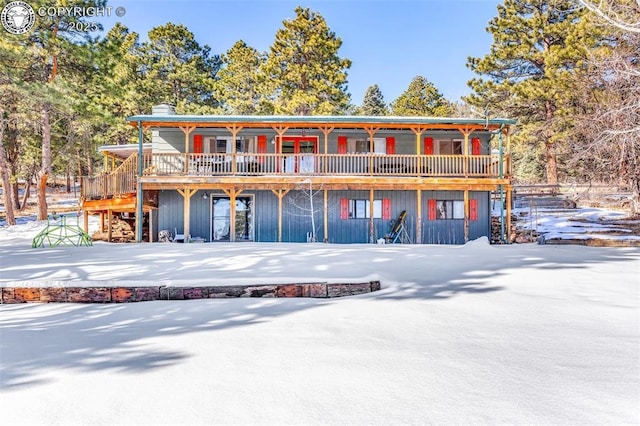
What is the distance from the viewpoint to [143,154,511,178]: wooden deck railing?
15.3m

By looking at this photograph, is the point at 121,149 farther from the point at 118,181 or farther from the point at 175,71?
the point at 175,71

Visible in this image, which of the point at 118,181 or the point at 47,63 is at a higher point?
the point at 47,63

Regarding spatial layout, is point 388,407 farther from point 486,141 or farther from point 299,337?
point 486,141

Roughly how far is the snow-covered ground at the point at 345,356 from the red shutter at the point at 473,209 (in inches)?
404

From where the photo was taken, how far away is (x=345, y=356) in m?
3.41

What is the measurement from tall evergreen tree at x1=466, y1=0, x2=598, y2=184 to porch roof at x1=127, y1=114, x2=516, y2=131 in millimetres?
8847

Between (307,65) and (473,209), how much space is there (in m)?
17.7

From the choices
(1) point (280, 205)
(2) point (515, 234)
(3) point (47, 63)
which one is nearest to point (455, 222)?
(2) point (515, 234)

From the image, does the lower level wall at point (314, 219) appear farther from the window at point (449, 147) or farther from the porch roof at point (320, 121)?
the porch roof at point (320, 121)

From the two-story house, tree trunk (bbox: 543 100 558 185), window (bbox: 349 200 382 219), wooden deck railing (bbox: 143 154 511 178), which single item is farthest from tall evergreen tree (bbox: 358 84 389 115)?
window (bbox: 349 200 382 219)

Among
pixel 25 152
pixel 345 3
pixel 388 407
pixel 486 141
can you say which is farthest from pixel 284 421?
pixel 25 152

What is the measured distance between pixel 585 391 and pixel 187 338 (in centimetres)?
359

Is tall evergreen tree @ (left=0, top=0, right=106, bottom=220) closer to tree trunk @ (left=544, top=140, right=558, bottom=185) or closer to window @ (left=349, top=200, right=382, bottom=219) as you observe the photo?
window @ (left=349, top=200, right=382, bottom=219)

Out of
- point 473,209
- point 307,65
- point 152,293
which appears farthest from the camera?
point 307,65
